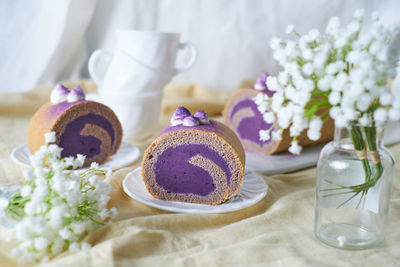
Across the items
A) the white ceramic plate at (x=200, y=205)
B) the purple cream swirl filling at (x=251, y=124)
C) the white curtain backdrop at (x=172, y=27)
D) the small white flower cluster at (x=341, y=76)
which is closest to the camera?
the small white flower cluster at (x=341, y=76)

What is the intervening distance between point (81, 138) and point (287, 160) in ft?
3.35

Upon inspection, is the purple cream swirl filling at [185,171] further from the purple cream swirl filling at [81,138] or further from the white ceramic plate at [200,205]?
the purple cream swirl filling at [81,138]

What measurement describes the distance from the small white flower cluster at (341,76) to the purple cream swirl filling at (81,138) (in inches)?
41.1

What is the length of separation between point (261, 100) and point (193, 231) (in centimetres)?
50

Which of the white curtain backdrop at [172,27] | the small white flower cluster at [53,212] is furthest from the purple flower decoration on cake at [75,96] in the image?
the white curtain backdrop at [172,27]

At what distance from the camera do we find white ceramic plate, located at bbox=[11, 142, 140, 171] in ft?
6.34

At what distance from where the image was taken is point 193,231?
4.61 ft

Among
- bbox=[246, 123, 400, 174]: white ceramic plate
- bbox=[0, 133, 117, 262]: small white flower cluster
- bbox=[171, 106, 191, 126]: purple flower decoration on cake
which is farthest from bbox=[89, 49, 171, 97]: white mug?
bbox=[0, 133, 117, 262]: small white flower cluster

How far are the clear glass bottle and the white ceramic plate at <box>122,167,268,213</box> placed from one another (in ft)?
0.96

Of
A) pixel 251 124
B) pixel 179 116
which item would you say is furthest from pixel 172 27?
pixel 179 116

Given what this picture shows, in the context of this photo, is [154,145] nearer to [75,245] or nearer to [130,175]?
[130,175]

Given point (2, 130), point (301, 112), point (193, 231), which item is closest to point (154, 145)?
point (193, 231)

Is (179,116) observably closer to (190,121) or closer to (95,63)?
(190,121)

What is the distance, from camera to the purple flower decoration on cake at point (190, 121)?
160cm
